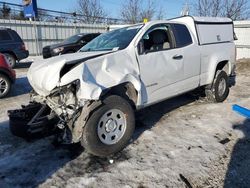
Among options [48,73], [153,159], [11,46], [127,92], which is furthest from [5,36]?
[153,159]

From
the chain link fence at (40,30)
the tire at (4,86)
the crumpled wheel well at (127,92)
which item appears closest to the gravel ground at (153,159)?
the crumpled wheel well at (127,92)

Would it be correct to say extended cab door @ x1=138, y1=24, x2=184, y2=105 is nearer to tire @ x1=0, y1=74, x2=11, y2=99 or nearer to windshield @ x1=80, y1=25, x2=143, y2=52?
windshield @ x1=80, y1=25, x2=143, y2=52

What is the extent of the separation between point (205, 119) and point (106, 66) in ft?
8.47

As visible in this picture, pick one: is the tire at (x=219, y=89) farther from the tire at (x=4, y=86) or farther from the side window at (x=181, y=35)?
the tire at (x=4, y=86)

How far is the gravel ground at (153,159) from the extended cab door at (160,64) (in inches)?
27.4

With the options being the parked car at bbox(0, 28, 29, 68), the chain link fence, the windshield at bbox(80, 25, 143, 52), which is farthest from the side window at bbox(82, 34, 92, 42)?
the windshield at bbox(80, 25, 143, 52)

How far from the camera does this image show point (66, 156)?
13.8 ft

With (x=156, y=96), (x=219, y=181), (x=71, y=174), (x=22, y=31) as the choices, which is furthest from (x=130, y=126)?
(x=22, y=31)

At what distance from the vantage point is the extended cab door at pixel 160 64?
15.4 feet

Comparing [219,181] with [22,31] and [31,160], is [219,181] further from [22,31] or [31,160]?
[22,31]

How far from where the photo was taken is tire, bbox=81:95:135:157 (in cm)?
389

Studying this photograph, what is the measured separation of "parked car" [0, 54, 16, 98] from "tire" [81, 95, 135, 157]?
4573 mm

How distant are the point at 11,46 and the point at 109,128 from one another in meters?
10.8

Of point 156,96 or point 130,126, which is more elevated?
point 156,96
